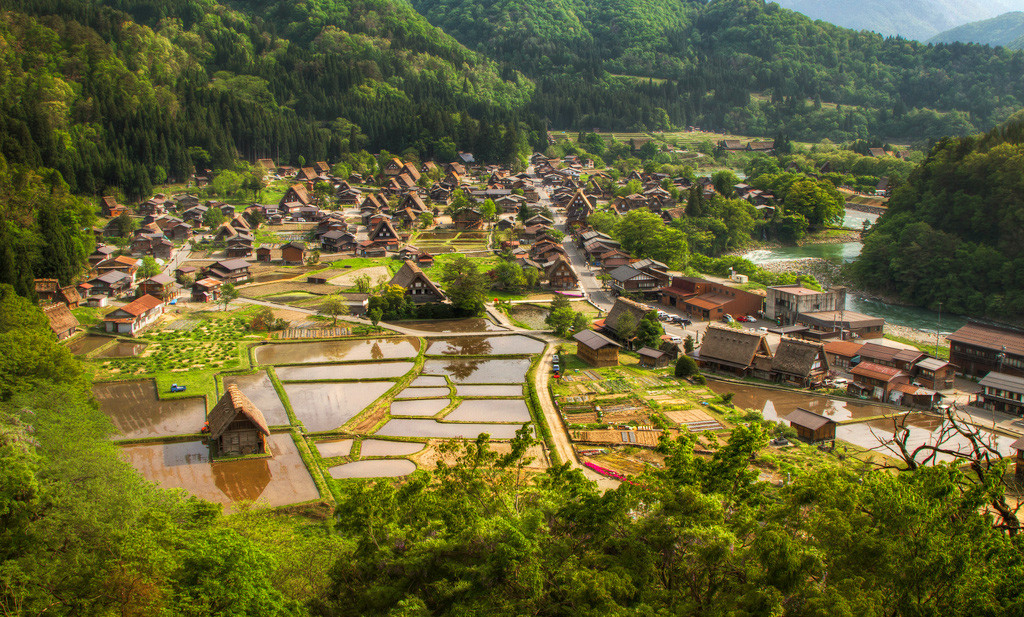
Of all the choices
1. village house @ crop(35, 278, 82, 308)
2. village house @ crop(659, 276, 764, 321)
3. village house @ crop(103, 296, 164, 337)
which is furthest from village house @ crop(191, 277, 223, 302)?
village house @ crop(659, 276, 764, 321)

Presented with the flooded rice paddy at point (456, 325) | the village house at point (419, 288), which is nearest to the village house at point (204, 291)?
the village house at point (419, 288)

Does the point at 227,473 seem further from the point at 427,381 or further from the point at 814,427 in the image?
the point at 814,427

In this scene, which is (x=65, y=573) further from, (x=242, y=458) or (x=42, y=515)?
(x=242, y=458)

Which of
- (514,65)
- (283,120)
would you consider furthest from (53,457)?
(514,65)

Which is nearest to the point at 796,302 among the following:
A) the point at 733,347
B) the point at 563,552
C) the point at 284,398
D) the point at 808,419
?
the point at 733,347

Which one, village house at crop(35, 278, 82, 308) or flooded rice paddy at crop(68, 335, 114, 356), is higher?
village house at crop(35, 278, 82, 308)

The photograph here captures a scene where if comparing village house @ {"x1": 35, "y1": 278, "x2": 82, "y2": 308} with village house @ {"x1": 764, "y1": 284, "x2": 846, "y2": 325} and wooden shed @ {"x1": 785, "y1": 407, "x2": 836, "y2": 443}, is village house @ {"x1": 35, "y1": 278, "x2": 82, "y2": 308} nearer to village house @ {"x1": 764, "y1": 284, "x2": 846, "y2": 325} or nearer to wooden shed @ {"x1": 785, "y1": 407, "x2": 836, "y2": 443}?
wooden shed @ {"x1": 785, "y1": 407, "x2": 836, "y2": 443}

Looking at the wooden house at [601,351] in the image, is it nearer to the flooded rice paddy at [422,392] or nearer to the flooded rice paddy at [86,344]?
the flooded rice paddy at [422,392]
